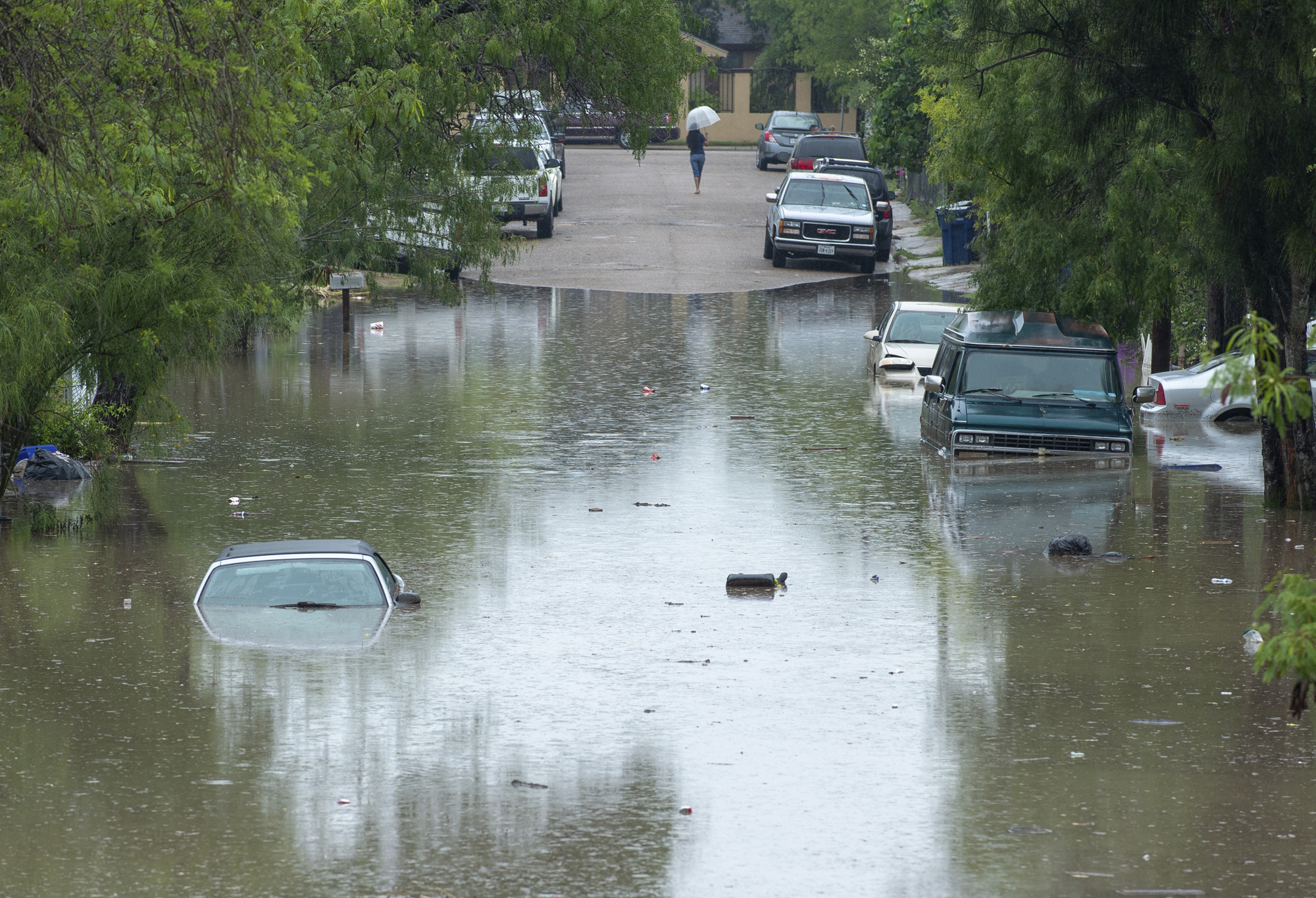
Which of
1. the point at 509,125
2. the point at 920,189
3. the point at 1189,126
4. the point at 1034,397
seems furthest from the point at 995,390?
the point at 920,189

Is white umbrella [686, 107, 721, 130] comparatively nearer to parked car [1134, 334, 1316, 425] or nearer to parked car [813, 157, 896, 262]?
parked car [813, 157, 896, 262]

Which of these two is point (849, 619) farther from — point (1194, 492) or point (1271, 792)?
point (1194, 492)

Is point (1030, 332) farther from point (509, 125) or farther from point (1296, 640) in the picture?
point (1296, 640)

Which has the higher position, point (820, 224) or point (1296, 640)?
point (1296, 640)

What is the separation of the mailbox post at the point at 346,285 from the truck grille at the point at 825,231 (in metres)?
11.3

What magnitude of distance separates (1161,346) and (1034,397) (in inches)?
321

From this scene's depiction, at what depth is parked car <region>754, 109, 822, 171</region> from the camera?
57.3 metres

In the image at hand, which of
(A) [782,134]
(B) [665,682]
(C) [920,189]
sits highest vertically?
(A) [782,134]

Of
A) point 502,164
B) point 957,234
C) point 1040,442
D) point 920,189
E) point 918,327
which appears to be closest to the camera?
point 1040,442

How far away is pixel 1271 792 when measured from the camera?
31.6ft

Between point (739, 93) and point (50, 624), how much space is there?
202 ft

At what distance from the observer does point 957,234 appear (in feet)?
133

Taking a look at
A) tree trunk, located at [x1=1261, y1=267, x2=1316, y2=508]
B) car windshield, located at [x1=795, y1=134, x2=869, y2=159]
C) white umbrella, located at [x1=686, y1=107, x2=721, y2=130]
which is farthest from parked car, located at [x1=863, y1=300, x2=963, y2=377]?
car windshield, located at [x1=795, y1=134, x2=869, y2=159]

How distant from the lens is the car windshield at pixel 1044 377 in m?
19.9
